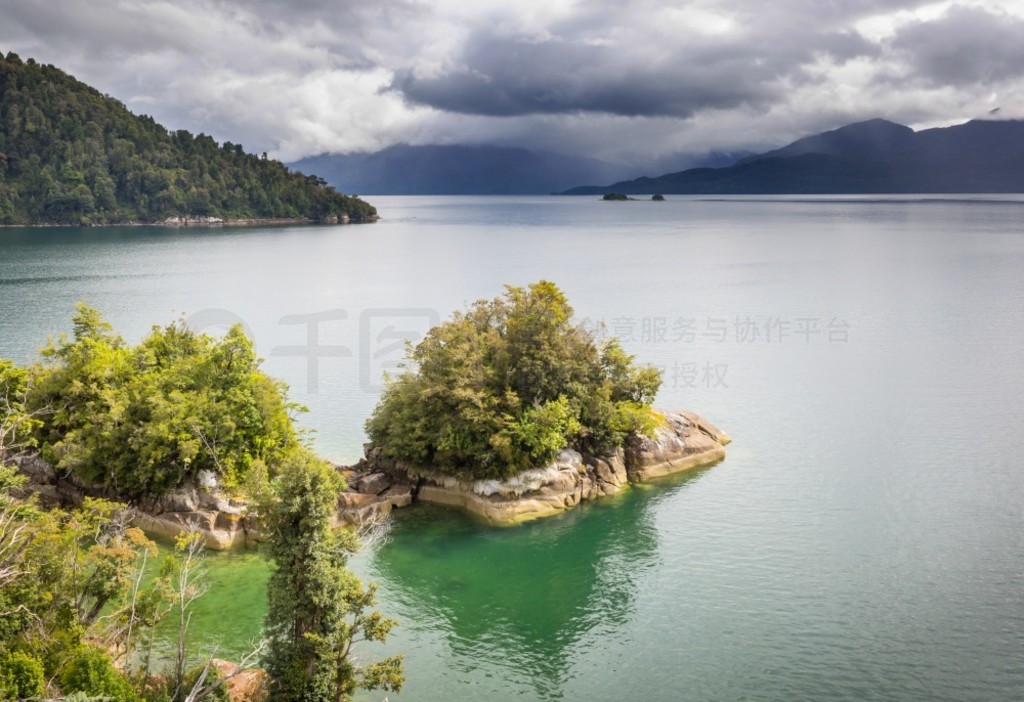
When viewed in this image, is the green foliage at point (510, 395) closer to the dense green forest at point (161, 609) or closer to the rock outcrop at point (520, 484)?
the rock outcrop at point (520, 484)

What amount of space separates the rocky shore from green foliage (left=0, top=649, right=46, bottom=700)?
15158 mm

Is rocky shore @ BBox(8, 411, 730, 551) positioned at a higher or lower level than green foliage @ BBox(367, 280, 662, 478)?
lower

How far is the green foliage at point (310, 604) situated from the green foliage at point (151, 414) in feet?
48.9

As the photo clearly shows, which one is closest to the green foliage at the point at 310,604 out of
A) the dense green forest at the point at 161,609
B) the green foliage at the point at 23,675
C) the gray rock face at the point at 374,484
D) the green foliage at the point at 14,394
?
the dense green forest at the point at 161,609

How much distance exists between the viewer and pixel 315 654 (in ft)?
79.9

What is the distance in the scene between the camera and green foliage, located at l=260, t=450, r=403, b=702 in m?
24.2

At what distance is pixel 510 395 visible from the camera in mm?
42938

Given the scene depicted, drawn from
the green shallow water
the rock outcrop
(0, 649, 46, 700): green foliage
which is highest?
(0, 649, 46, 700): green foliage

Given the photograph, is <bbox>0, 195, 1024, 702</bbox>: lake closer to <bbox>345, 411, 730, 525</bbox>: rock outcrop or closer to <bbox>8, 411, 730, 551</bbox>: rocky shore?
<bbox>345, 411, 730, 525</bbox>: rock outcrop

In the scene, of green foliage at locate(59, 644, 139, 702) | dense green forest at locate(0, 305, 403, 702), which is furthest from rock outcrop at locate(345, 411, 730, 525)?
green foliage at locate(59, 644, 139, 702)

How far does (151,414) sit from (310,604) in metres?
18.9

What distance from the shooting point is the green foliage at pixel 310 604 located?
79.5 ft

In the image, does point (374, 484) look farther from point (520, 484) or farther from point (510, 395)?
point (510, 395)

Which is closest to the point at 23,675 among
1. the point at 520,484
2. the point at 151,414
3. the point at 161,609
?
the point at 161,609
